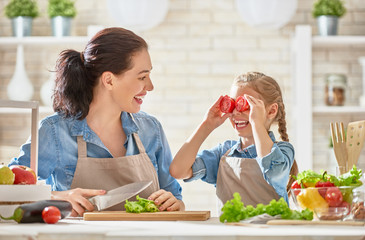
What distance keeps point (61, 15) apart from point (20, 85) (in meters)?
0.64

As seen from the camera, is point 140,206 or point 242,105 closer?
point 140,206

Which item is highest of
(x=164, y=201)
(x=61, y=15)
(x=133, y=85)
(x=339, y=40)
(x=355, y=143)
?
(x=61, y=15)

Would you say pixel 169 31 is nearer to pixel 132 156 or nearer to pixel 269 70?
pixel 269 70

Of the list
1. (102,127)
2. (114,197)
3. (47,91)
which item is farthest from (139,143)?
(47,91)

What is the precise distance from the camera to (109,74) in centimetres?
263

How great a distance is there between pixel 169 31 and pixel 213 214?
1548mm

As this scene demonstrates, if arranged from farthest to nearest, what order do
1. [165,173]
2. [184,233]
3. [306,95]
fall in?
1. [306,95]
2. [165,173]
3. [184,233]

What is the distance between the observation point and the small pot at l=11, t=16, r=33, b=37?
4.70 metres

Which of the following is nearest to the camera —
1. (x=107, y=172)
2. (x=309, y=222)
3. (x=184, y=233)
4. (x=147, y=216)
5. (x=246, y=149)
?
(x=184, y=233)

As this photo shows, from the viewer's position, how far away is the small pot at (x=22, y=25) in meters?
4.70

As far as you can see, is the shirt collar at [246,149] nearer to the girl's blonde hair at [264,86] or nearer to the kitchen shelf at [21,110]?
the girl's blonde hair at [264,86]

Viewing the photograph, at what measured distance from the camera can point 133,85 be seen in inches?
102

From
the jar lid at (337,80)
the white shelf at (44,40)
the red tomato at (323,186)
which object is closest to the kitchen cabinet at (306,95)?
the jar lid at (337,80)

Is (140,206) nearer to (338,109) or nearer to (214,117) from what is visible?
(214,117)
